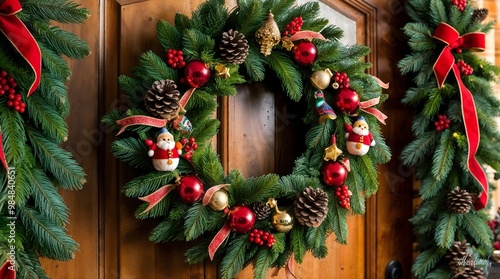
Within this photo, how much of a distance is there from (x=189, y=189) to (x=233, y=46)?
0.91 feet

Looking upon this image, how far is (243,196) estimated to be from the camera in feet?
3.62

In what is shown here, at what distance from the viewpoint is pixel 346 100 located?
3.99ft

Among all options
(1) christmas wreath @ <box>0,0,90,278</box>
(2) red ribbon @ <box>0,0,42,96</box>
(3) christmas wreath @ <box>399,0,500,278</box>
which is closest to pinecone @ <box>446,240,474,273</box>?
(3) christmas wreath @ <box>399,0,500,278</box>

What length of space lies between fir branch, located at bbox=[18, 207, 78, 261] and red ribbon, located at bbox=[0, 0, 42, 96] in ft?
0.62

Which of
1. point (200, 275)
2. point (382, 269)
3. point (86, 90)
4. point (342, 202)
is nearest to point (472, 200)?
point (382, 269)

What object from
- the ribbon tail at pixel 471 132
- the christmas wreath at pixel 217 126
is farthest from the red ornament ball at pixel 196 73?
the ribbon tail at pixel 471 132

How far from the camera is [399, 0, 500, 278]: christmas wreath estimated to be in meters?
1.43

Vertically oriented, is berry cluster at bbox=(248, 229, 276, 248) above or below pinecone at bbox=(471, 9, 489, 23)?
below

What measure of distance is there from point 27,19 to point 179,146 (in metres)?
0.33

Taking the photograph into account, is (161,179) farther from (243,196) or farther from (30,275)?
(30,275)

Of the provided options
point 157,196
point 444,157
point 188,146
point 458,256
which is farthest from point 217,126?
point 458,256

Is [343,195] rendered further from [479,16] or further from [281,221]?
[479,16]

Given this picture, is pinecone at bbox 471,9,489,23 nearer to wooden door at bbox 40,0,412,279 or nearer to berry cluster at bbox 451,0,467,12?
berry cluster at bbox 451,0,467,12

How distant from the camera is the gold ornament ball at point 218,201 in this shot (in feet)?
3.50
